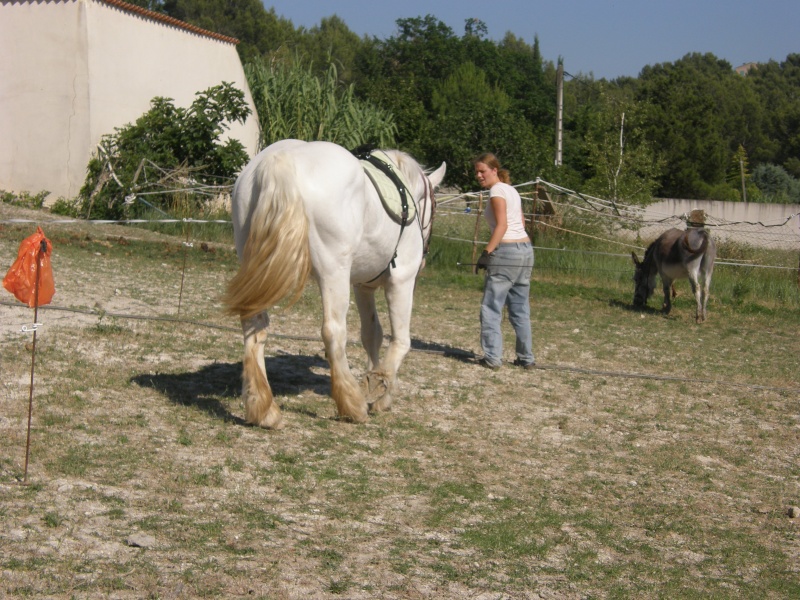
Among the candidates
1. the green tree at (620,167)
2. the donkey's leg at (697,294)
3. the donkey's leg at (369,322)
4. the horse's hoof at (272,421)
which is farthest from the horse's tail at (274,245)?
the green tree at (620,167)

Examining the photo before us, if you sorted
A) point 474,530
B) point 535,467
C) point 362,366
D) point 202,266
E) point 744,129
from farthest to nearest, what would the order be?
1. point 744,129
2. point 202,266
3. point 362,366
4. point 535,467
5. point 474,530

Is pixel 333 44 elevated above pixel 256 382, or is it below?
above

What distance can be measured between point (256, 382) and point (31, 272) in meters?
1.56

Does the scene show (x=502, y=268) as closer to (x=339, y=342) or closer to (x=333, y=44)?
(x=339, y=342)

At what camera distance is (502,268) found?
29.7 ft

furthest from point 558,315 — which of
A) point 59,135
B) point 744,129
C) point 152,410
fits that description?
point 744,129

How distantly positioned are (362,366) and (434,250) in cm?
904

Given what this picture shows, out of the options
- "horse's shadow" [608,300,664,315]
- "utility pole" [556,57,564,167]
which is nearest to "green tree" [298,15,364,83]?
"utility pole" [556,57,564,167]

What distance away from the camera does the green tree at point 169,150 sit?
1978 centimetres

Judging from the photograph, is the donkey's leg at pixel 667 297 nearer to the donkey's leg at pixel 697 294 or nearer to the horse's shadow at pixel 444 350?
the donkey's leg at pixel 697 294

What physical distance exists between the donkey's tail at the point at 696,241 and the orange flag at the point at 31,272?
10.5 metres

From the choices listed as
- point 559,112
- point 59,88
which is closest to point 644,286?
point 59,88

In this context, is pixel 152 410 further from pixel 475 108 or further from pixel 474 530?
pixel 475 108

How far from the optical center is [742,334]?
12992mm
